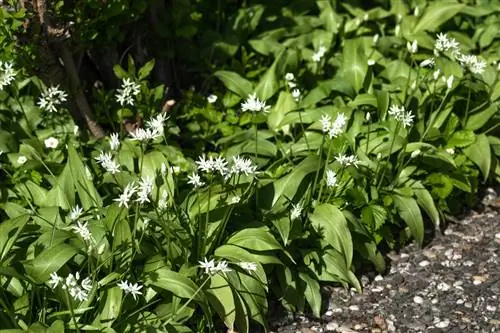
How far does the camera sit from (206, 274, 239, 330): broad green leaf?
160 inches

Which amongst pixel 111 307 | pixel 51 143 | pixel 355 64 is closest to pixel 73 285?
pixel 111 307

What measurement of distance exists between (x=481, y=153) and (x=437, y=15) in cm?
135

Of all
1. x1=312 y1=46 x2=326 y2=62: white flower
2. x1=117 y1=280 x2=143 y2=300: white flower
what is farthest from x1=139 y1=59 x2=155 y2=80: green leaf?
x1=117 y1=280 x2=143 y2=300: white flower

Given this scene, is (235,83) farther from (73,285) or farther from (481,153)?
(73,285)

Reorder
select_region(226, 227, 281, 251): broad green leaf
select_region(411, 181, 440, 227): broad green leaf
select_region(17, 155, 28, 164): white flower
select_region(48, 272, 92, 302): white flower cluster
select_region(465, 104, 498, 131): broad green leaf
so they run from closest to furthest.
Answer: select_region(48, 272, 92, 302): white flower cluster → select_region(226, 227, 281, 251): broad green leaf → select_region(17, 155, 28, 164): white flower → select_region(411, 181, 440, 227): broad green leaf → select_region(465, 104, 498, 131): broad green leaf

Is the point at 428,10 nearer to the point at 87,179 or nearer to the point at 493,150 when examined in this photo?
the point at 493,150

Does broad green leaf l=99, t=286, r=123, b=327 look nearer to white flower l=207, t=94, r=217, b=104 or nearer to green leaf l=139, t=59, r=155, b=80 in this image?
green leaf l=139, t=59, r=155, b=80

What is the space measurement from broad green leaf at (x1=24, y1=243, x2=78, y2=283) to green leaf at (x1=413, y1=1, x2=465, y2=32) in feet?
10.3

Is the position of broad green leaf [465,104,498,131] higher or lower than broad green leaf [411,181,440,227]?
higher

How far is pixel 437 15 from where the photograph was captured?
6.20 meters

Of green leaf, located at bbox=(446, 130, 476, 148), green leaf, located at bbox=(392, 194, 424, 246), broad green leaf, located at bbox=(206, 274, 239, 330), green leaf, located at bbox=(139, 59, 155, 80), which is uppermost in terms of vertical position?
green leaf, located at bbox=(139, 59, 155, 80)

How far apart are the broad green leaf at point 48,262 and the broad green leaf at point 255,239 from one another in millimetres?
763

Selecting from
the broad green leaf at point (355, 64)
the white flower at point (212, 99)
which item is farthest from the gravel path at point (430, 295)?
the white flower at point (212, 99)

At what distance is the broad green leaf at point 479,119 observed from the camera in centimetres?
537
